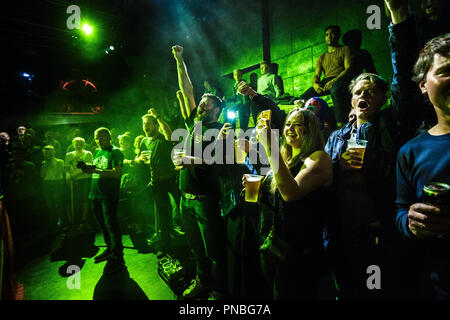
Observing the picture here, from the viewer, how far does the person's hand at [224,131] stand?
2.21 m

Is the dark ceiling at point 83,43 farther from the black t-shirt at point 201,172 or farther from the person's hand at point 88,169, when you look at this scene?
the black t-shirt at point 201,172

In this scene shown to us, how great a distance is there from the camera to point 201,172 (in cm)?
248

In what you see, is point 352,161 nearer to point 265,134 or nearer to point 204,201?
point 265,134

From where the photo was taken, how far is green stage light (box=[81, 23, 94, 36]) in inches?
269

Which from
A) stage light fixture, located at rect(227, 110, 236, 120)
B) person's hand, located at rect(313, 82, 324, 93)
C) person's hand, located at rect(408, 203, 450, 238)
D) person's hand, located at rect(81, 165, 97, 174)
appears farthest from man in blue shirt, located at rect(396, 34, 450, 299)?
stage light fixture, located at rect(227, 110, 236, 120)

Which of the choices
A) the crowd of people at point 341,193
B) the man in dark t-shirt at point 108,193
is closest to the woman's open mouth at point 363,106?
the crowd of people at point 341,193

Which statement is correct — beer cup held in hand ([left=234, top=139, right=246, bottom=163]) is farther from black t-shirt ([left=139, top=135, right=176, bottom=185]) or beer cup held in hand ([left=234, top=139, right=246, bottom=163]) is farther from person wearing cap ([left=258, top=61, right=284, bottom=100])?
person wearing cap ([left=258, top=61, right=284, bottom=100])

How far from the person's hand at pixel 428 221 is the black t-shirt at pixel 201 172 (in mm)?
1858

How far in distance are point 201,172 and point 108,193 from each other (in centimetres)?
193

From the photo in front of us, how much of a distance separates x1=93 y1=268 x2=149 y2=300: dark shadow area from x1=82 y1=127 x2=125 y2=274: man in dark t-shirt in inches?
6.3

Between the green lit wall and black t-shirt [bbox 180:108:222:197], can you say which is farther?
the green lit wall

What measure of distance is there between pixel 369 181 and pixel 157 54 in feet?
38.1

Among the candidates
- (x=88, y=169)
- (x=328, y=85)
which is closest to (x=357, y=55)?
(x=328, y=85)

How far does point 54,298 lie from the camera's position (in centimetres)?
279
